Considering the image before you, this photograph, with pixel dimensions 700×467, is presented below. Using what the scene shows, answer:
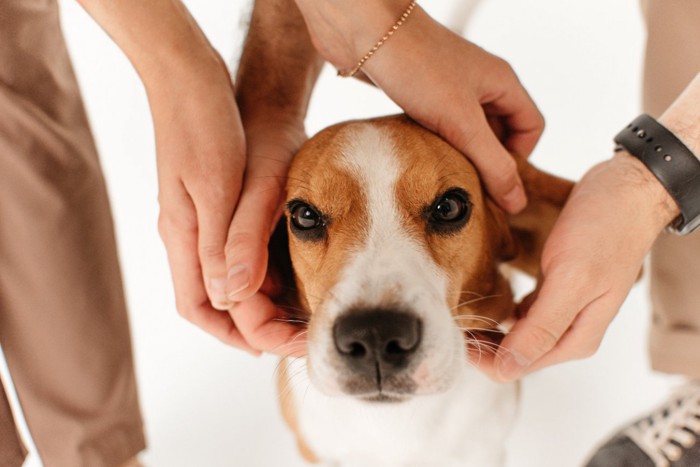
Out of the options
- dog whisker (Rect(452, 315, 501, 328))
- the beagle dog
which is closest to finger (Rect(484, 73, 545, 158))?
the beagle dog

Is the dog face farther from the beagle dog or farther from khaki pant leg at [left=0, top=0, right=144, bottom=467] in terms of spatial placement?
khaki pant leg at [left=0, top=0, right=144, bottom=467]

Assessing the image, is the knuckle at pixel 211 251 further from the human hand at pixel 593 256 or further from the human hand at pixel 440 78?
the human hand at pixel 593 256

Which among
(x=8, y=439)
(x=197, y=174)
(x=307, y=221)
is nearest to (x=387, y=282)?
(x=307, y=221)

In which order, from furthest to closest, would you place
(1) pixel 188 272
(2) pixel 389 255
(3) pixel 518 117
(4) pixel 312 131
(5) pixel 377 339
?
(4) pixel 312 131 → (3) pixel 518 117 → (1) pixel 188 272 → (2) pixel 389 255 → (5) pixel 377 339

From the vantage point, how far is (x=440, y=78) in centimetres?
174

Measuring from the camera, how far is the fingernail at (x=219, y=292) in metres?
1.68

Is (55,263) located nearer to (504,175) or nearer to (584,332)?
(504,175)

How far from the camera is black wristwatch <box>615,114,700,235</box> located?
1.65 meters

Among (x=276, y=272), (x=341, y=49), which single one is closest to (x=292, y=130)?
(x=341, y=49)

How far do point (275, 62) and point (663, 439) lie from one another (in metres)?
1.70

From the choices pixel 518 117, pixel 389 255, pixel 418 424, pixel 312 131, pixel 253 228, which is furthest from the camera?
pixel 312 131

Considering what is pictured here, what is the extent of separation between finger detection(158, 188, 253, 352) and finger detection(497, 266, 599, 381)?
29.3 inches

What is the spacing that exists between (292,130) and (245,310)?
58 centimetres

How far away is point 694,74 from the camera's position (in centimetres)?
190
